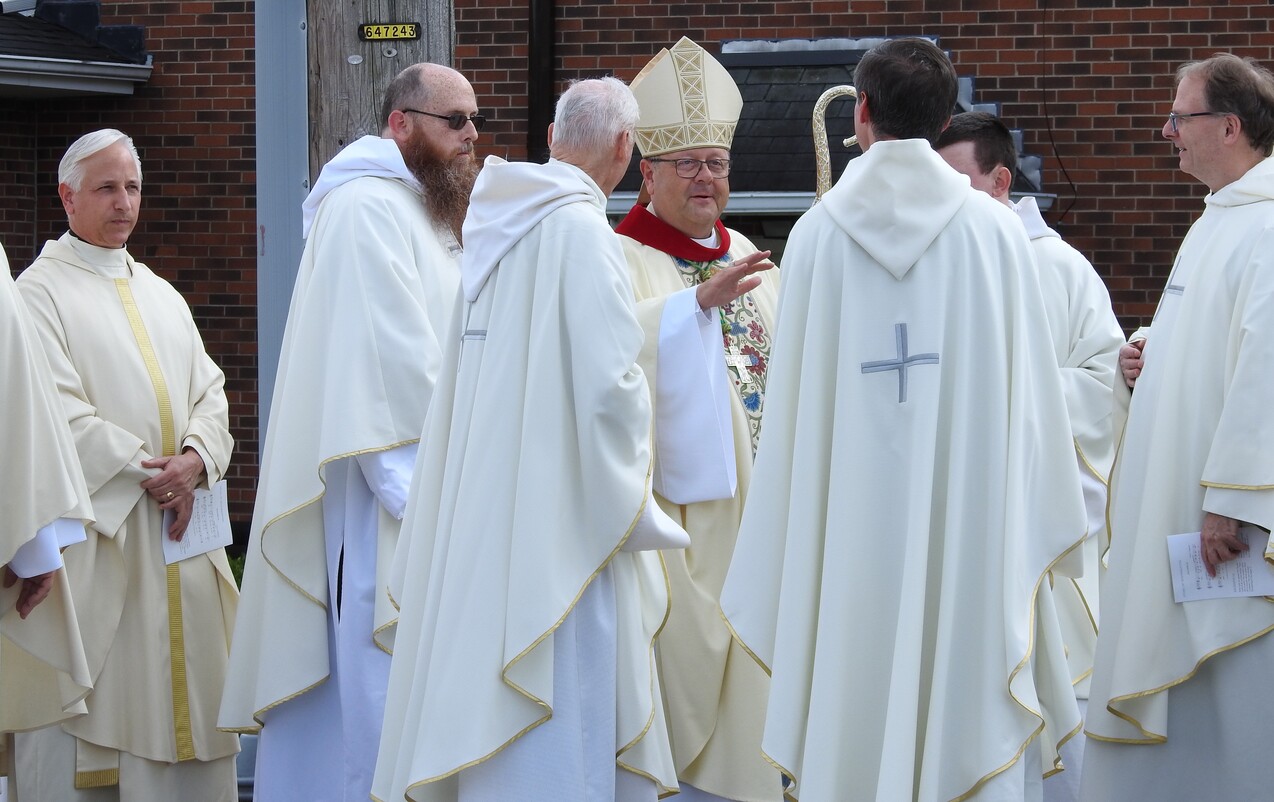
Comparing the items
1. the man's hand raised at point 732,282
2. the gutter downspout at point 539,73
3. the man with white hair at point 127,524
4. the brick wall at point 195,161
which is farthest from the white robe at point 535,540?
the brick wall at point 195,161

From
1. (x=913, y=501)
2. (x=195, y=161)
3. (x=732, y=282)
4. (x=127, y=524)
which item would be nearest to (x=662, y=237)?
(x=732, y=282)

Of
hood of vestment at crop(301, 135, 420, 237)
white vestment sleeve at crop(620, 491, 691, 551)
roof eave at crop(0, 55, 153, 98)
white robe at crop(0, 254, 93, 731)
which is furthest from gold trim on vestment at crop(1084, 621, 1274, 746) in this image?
roof eave at crop(0, 55, 153, 98)

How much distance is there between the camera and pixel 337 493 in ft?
16.2

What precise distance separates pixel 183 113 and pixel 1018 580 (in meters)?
8.14

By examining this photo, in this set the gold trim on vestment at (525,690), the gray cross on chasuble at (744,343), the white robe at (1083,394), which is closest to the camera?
the gold trim on vestment at (525,690)

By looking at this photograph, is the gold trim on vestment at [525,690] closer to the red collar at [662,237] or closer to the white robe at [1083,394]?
the red collar at [662,237]

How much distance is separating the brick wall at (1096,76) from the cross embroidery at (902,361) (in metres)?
6.21

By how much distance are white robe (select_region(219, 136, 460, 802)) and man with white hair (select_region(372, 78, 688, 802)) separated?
59cm

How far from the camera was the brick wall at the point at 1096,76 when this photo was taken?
9477 millimetres

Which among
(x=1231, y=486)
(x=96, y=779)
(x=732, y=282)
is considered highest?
(x=732, y=282)

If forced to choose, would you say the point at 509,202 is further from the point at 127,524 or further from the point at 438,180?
the point at 127,524

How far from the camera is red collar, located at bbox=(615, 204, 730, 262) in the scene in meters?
5.21

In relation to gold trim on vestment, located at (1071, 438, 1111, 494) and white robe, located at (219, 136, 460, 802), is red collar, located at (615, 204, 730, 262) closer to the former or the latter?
white robe, located at (219, 136, 460, 802)

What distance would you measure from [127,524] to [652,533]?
7.08 feet
